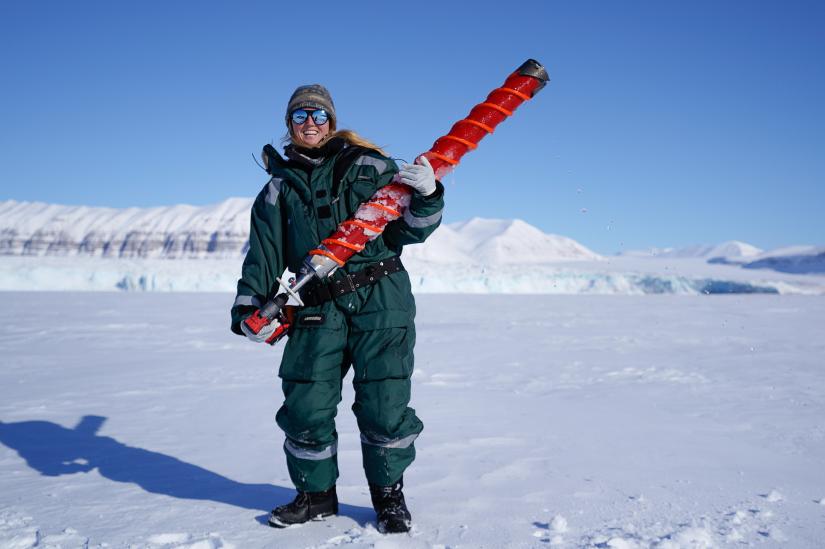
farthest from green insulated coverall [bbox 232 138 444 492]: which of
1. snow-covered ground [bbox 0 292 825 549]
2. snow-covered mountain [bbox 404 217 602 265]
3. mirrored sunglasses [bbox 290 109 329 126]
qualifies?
snow-covered mountain [bbox 404 217 602 265]

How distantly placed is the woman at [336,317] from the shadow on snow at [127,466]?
22 centimetres

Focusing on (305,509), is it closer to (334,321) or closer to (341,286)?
(334,321)

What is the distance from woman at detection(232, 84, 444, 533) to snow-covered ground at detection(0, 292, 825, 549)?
0.65ft

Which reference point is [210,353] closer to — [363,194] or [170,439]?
[170,439]

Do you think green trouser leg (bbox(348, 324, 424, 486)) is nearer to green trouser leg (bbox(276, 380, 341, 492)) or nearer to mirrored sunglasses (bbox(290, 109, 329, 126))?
green trouser leg (bbox(276, 380, 341, 492))

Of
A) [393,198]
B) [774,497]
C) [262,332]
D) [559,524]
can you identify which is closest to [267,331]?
[262,332]

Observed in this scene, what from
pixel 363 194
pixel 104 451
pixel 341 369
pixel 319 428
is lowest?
pixel 104 451

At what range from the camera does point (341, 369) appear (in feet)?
7.35

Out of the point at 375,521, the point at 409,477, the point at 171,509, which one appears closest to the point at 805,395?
the point at 409,477

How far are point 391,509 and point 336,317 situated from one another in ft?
2.37

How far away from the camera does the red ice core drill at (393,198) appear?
207 cm

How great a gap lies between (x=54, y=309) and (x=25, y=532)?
13.2 metres

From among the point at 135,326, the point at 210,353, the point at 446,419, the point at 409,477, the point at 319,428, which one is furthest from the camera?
the point at 135,326

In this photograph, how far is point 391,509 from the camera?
209 cm
